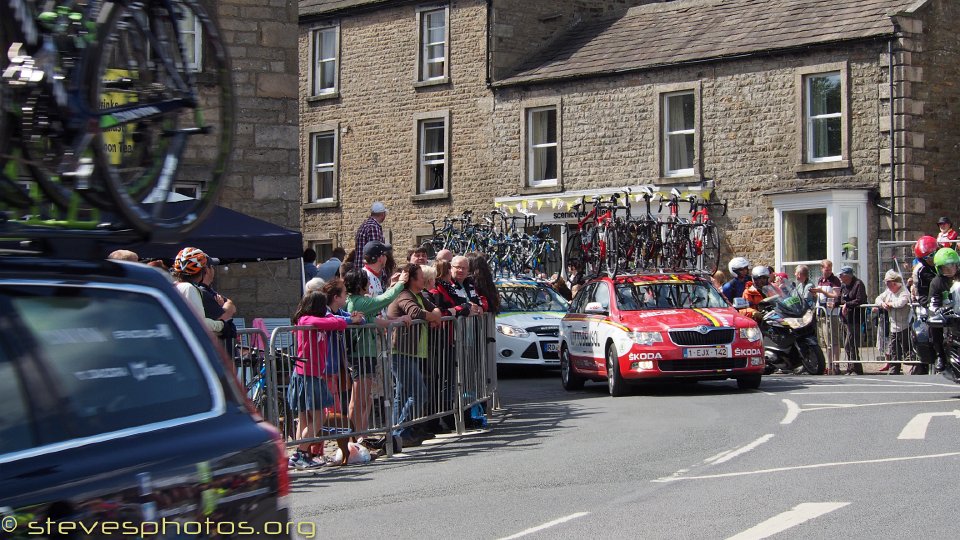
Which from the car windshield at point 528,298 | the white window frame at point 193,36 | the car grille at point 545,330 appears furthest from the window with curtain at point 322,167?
the white window frame at point 193,36

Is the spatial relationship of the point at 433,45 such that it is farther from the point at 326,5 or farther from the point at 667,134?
the point at 667,134

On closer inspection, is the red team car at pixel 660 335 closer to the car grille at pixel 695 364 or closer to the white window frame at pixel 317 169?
the car grille at pixel 695 364

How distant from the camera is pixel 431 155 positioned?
39250 millimetres

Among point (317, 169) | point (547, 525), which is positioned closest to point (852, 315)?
point (547, 525)

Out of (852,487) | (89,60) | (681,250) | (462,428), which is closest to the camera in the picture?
(89,60)

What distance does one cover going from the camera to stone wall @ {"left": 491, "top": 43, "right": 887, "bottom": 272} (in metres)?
30.9

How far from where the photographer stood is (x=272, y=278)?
21.4 metres

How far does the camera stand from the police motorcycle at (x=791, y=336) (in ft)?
74.4

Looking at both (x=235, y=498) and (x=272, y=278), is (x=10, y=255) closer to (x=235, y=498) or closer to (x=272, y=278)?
(x=235, y=498)

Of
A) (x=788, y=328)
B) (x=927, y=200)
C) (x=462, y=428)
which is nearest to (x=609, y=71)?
(x=927, y=200)

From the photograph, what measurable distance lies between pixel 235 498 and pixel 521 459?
7897 mm

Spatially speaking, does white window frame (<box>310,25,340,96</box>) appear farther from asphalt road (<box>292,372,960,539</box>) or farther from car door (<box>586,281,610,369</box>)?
asphalt road (<box>292,372,960,539</box>)

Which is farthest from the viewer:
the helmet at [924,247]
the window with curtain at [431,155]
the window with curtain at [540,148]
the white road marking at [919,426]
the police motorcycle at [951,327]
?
the window with curtain at [431,155]

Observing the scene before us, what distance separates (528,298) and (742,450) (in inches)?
487
